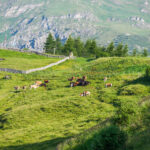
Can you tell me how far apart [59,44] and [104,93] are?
149 meters

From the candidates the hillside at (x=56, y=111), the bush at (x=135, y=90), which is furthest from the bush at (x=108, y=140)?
the bush at (x=135, y=90)

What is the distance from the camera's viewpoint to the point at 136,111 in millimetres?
19750

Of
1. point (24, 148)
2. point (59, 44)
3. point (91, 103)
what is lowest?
point (24, 148)

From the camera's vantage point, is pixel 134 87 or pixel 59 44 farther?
pixel 59 44

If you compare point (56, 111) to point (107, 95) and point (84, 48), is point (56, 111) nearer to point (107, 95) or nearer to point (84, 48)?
point (107, 95)

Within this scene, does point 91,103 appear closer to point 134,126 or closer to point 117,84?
point 117,84

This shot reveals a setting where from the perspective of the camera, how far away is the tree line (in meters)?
146

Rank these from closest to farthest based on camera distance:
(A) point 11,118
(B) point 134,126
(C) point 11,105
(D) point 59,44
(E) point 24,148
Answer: (B) point 134,126, (E) point 24,148, (A) point 11,118, (C) point 11,105, (D) point 59,44

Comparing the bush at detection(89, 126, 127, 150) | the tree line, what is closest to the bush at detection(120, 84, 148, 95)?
the bush at detection(89, 126, 127, 150)

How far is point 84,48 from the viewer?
171m

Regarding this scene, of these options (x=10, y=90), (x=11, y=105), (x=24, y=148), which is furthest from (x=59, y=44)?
(x=24, y=148)

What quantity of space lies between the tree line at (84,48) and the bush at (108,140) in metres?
116

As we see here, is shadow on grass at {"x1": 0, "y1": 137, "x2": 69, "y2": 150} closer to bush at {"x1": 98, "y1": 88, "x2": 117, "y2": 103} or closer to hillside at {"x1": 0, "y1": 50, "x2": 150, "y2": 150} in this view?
hillside at {"x1": 0, "y1": 50, "x2": 150, "y2": 150}

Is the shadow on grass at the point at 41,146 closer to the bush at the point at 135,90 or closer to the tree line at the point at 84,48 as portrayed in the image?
the bush at the point at 135,90
